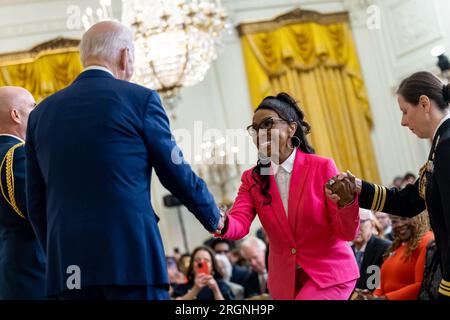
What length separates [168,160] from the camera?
8.23 feet

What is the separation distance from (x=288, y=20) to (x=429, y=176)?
8.53 metres

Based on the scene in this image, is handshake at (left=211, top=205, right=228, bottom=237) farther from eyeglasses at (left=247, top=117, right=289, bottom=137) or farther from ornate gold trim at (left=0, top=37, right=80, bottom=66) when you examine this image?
ornate gold trim at (left=0, top=37, right=80, bottom=66)

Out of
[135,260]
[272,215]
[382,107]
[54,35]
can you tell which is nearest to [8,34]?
[54,35]

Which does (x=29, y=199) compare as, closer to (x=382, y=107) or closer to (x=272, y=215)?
(x=272, y=215)

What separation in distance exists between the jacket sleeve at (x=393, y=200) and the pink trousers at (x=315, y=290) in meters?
0.36

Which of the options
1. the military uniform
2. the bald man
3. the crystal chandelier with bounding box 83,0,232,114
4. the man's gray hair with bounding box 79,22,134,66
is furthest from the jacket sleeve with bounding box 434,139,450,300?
the crystal chandelier with bounding box 83,0,232,114

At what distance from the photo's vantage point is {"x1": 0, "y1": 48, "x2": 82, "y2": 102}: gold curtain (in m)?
10.0

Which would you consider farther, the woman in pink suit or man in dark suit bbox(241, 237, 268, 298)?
man in dark suit bbox(241, 237, 268, 298)

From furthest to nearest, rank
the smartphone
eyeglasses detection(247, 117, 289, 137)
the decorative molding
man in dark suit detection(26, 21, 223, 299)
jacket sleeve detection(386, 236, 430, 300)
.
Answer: the decorative molding
the smartphone
jacket sleeve detection(386, 236, 430, 300)
eyeglasses detection(247, 117, 289, 137)
man in dark suit detection(26, 21, 223, 299)

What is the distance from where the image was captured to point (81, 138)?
2.49 meters

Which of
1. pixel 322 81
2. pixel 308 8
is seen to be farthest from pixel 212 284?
pixel 308 8

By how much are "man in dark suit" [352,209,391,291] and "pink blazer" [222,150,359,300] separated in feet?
4.54

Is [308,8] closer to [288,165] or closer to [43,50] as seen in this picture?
[43,50]
